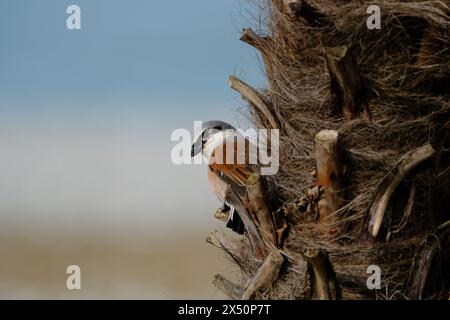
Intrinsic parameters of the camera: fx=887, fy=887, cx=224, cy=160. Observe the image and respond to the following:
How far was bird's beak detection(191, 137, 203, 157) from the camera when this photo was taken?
28.5 feet

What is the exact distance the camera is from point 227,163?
293 inches

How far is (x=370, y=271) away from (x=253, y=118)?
5.89 ft

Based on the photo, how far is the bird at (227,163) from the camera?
694cm

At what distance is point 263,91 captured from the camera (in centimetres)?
725

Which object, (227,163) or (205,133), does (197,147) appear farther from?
(227,163)

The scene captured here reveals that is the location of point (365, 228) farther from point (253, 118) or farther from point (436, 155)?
point (253, 118)

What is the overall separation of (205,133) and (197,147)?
0.18 meters

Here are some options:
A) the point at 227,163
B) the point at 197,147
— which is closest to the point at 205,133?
the point at 197,147

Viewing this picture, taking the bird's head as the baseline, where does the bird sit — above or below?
below

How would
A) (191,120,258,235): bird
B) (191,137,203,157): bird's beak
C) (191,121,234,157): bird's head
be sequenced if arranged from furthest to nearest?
1. (191,137,203,157): bird's beak
2. (191,121,234,157): bird's head
3. (191,120,258,235): bird

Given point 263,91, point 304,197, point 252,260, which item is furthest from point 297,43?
point 252,260
